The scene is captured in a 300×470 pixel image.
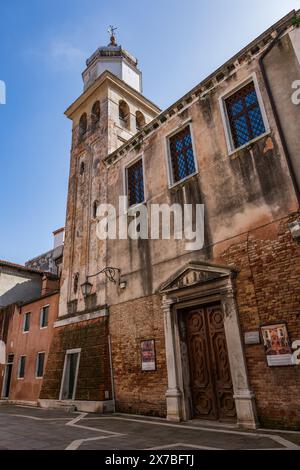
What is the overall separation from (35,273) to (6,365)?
7.06 metres

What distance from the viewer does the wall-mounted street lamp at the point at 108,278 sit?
11.2m

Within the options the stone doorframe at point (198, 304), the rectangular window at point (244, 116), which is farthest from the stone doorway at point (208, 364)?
the rectangular window at point (244, 116)

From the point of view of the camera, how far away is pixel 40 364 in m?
15.3

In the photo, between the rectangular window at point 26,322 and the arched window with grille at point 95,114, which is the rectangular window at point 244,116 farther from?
the rectangular window at point 26,322

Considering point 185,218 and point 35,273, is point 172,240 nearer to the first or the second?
A: point 185,218

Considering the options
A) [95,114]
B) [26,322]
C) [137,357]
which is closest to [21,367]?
[26,322]

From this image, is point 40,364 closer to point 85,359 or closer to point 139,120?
point 85,359

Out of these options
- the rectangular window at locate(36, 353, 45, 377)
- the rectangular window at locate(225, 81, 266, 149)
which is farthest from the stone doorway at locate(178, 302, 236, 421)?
the rectangular window at locate(36, 353, 45, 377)

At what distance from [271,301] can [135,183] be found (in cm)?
702

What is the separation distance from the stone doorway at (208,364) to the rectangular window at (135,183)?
187 inches

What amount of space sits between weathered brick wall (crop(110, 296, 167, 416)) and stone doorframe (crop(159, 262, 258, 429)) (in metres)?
0.43

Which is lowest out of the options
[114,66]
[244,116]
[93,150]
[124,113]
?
[244,116]

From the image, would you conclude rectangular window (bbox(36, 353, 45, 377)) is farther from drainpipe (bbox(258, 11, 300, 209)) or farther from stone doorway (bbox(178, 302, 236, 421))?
drainpipe (bbox(258, 11, 300, 209))

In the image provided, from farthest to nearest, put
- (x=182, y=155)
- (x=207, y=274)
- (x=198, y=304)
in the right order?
(x=182, y=155) → (x=198, y=304) → (x=207, y=274)
